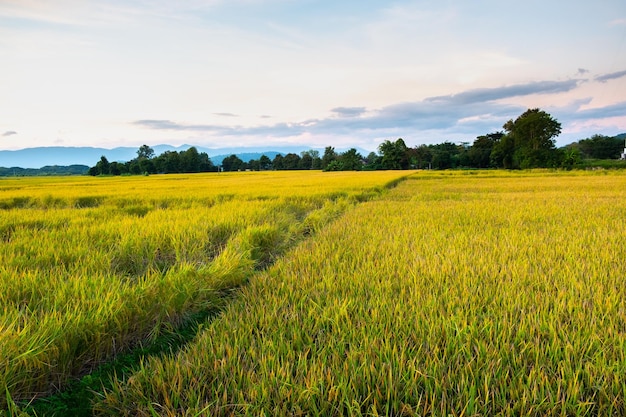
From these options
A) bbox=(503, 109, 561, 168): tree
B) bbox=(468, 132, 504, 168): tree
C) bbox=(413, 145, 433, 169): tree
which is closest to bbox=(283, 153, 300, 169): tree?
bbox=(413, 145, 433, 169): tree

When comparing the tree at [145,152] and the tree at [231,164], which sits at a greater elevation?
the tree at [145,152]

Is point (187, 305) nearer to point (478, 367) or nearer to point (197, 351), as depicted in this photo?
point (197, 351)

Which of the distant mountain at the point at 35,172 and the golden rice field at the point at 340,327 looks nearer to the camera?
the golden rice field at the point at 340,327

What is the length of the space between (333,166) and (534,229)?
2938 inches

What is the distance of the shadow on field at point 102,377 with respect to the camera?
1.20 m

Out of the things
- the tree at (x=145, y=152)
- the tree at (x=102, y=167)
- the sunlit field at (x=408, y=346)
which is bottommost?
the sunlit field at (x=408, y=346)

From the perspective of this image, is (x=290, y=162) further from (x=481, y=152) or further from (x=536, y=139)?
(x=536, y=139)

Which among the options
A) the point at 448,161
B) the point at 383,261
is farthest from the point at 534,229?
the point at 448,161

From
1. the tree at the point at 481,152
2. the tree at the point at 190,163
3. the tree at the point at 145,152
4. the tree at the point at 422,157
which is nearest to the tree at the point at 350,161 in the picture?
the tree at the point at 422,157

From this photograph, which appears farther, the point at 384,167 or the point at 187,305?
the point at 384,167

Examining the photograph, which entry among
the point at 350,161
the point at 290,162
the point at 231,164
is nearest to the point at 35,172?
the point at 231,164

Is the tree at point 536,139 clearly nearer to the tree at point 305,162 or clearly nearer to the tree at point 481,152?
the tree at point 481,152

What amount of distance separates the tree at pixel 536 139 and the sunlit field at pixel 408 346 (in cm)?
5028

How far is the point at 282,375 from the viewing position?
122 cm
